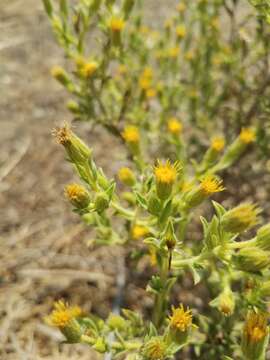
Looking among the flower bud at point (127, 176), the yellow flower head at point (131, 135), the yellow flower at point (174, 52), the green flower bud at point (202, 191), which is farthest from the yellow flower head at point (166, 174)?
the yellow flower at point (174, 52)

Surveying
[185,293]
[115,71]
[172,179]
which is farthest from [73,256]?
[115,71]

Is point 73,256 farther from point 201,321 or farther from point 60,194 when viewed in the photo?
point 201,321

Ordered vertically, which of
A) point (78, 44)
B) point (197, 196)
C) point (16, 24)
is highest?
point (16, 24)

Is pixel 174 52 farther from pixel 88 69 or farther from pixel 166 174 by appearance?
pixel 166 174

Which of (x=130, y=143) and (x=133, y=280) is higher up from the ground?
(x=130, y=143)

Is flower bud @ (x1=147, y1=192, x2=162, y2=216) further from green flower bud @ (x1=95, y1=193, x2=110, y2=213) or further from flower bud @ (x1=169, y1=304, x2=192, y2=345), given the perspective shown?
flower bud @ (x1=169, y1=304, x2=192, y2=345)

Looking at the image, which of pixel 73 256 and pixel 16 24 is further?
pixel 16 24

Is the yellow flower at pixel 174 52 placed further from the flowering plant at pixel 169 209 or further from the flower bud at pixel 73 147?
the flower bud at pixel 73 147

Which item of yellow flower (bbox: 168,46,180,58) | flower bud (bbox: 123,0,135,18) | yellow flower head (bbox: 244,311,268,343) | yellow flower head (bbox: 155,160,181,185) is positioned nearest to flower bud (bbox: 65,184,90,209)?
yellow flower head (bbox: 155,160,181,185)
